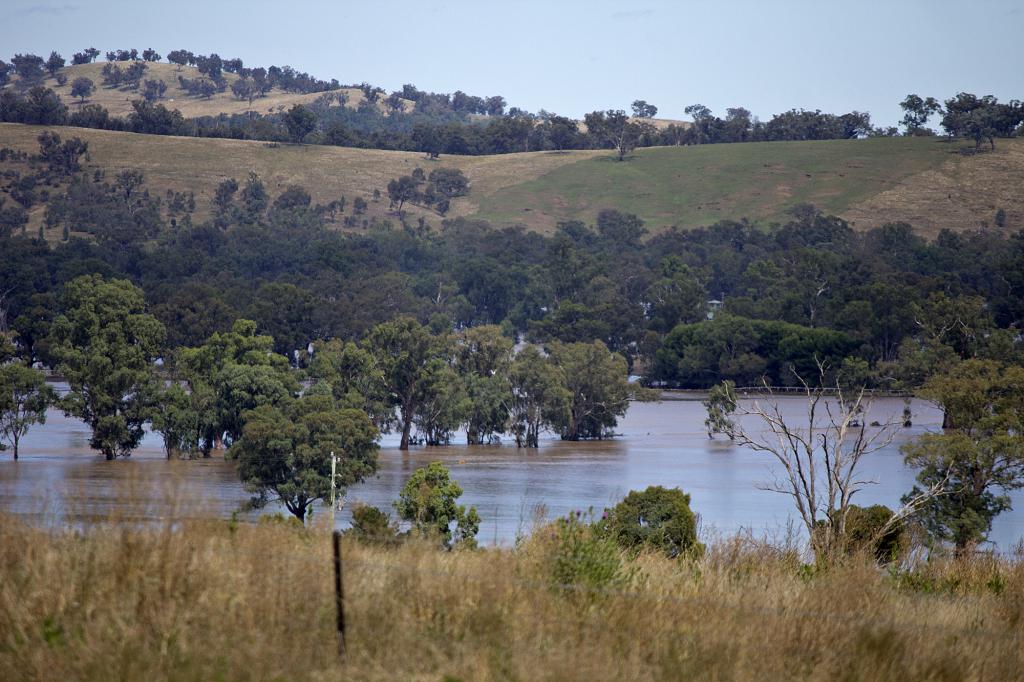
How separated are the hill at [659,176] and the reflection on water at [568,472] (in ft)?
197

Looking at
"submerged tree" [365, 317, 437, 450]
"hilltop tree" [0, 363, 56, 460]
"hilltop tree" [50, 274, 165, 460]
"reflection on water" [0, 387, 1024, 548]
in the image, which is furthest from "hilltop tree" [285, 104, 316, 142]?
"hilltop tree" [0, 363, 56, 460]

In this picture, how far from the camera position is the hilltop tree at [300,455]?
44.3 metres

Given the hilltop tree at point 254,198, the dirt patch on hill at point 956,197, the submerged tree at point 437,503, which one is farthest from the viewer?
the hilltop tree at point 254,198

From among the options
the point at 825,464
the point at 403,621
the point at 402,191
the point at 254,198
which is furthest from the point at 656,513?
the point at 402,191

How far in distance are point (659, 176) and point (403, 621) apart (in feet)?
515

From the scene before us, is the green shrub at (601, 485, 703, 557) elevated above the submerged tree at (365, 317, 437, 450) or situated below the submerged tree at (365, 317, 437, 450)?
below

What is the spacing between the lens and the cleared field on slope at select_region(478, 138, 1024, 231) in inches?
5787

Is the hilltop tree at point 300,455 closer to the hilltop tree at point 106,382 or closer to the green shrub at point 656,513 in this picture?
the green shrub at point 656,513

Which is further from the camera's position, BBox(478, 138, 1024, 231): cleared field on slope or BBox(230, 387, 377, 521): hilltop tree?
BBox(478, 138, 1024, 231): cleared field on slope

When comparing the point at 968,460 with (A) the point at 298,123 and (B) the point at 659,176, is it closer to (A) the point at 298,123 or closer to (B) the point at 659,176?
(B) the point at 659,176

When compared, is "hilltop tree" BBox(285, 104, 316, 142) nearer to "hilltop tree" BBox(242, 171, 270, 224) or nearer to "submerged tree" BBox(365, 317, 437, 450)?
"hilltop tree" BBox(242, 171, 270, 224)

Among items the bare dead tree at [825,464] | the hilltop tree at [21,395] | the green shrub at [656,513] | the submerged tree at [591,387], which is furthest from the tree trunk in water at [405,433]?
the green shrub at [656,513]

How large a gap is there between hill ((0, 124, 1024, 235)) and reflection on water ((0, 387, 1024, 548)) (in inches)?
2365

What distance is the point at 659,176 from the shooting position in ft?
529
